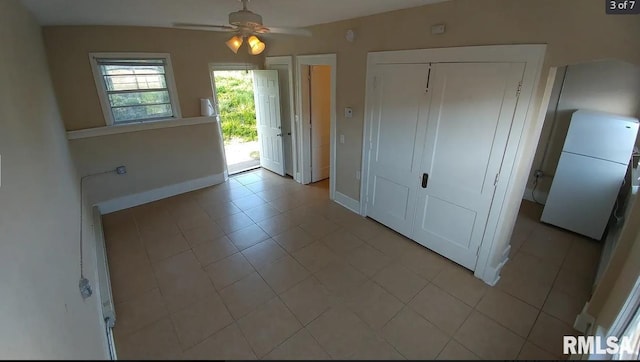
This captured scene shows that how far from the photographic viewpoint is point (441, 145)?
273 centimetres

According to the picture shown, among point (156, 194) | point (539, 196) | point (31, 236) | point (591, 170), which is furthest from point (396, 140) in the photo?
point (156, 194)

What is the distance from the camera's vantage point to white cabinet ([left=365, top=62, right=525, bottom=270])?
232cm

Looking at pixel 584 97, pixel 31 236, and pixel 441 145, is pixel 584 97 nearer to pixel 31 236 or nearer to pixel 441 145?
pixel 441 145

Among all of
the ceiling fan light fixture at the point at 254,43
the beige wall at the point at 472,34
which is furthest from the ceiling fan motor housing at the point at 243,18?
the beige wall at the point at 472,34

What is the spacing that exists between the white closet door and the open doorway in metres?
3.77

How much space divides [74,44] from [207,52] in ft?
5.18

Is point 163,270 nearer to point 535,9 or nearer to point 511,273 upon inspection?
point 511,273

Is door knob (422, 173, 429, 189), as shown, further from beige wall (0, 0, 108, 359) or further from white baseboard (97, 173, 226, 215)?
white baseboard (97, 173, 226, 215)

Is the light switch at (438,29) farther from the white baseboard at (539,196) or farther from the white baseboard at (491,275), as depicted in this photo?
the white baseboard at (539,196)

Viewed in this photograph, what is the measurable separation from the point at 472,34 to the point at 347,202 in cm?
254

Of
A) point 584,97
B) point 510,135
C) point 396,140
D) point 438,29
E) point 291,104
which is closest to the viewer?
point 510,135

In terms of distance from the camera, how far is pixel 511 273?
2.78m

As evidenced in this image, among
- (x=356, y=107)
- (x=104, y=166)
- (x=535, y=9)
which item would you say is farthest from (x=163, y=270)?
(x=535, y=9)

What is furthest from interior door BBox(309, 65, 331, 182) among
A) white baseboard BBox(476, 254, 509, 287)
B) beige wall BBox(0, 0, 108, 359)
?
beige wall BBox(0, 0, 108, 359)
